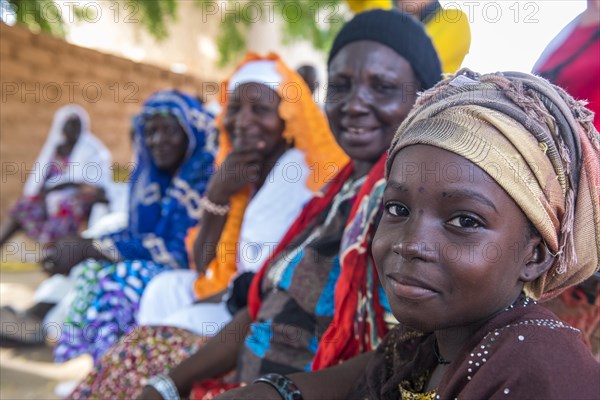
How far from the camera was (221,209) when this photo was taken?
2723 millimetres

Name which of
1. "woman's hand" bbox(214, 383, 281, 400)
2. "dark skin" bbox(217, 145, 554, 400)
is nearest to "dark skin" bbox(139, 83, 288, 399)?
"woman's hand" bbox(214, 383, 281, 400)

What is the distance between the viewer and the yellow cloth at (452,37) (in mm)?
2312

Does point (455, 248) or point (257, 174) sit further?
point (257, 174)

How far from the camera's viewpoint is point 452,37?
2.36m

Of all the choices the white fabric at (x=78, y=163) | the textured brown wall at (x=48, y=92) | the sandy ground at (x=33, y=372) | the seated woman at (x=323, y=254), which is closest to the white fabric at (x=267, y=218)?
the seated woman at (x=323, y=254)

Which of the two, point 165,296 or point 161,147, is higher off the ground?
point 161,147

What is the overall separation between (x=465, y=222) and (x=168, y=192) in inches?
102

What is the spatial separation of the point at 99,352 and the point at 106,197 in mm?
2109

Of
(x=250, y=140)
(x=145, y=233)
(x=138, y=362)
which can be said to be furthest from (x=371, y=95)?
(x=145, y=233)

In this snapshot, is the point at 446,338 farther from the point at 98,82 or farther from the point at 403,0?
the point at 98,82

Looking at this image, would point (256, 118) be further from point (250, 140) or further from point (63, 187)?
point (63, 187)

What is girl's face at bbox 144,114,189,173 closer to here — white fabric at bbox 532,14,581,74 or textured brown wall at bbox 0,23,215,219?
white fabric at bbox 532,14,581,74

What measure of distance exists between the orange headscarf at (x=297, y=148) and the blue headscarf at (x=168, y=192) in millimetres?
535

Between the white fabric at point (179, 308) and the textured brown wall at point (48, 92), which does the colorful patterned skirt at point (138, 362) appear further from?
the textured brown wall at point (48, 92)
